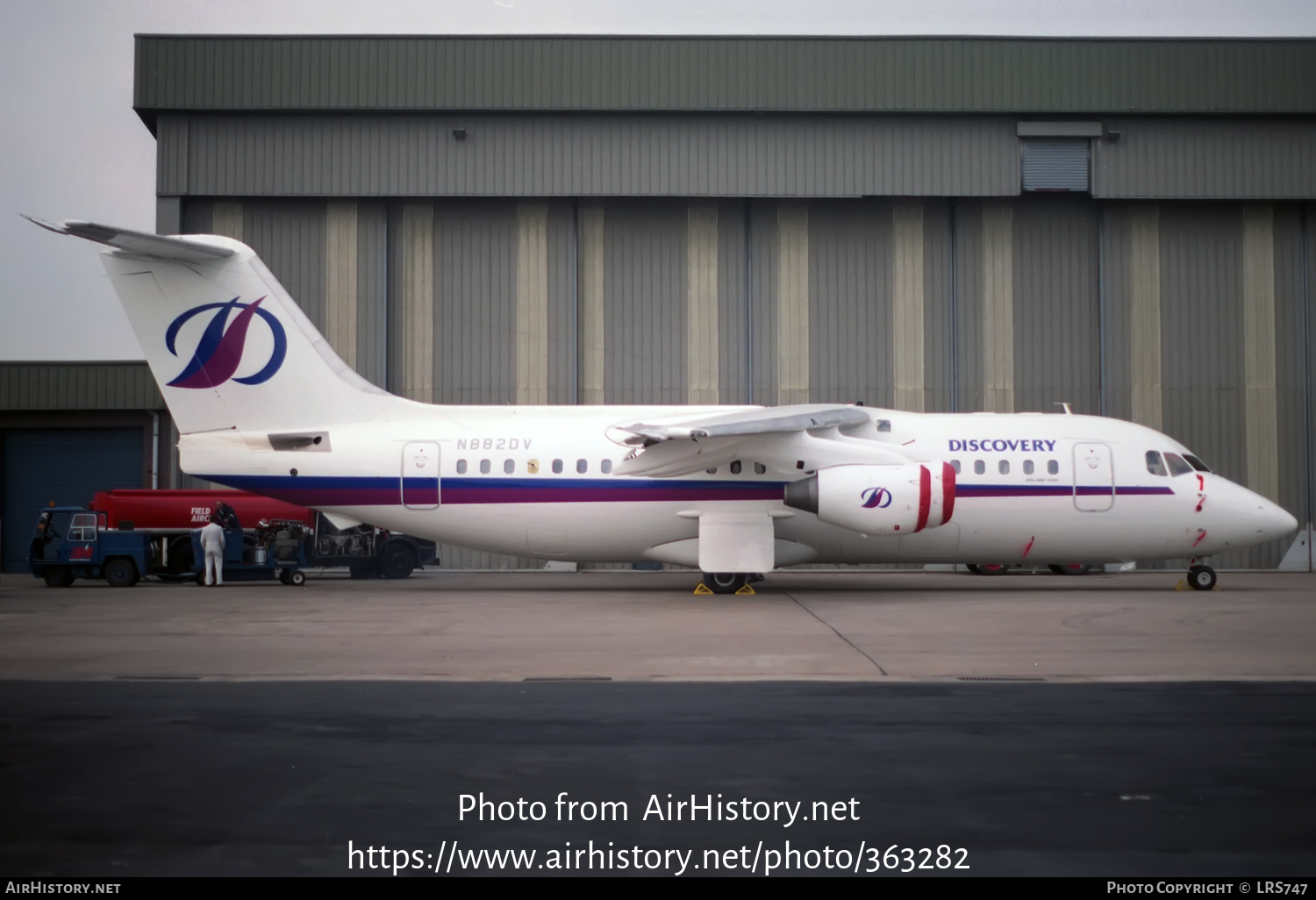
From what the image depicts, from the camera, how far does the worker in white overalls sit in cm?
2766

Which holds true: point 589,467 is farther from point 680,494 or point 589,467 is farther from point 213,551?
point 213,551

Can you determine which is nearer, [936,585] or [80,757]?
[80,757]

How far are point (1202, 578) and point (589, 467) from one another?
1253 centimetres

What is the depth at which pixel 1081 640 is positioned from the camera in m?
15.7

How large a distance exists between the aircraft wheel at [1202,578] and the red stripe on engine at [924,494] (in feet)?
22.1

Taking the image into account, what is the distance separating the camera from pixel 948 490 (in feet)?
74.6

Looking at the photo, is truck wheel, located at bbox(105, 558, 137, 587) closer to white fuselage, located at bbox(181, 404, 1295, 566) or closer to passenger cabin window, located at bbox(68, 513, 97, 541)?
passenger cabin window, located at bbox(68, 513, 97, 541)

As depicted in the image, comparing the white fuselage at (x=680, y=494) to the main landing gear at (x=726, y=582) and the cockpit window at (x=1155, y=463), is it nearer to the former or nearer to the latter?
the cockpit window at (x=1155, y=463)

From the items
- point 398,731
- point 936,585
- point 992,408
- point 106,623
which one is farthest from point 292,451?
point 992,408

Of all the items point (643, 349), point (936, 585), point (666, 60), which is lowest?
point (936, 585)

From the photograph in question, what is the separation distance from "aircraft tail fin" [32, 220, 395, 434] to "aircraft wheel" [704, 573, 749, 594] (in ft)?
25.0

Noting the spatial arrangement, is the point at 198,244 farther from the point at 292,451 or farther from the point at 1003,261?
the point at 1003,261

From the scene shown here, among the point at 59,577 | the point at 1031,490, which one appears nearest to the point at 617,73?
the point at 1031,490

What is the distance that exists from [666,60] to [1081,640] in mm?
24002
